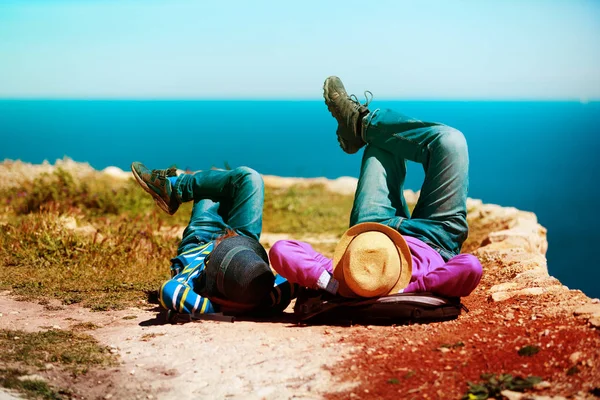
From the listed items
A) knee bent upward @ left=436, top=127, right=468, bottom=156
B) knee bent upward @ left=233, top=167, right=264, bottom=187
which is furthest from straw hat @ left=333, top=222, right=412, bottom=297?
knee bent upward @ left=233, top=167, right=264, bottom=187

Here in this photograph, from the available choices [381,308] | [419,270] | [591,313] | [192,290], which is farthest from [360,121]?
[591,313]

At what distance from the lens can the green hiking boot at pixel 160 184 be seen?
6.56 metres

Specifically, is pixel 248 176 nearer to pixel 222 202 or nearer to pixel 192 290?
pixel 222 202

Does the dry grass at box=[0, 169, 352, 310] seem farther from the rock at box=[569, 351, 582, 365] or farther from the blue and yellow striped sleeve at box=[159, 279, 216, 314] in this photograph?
the rock at box=[569, 351, 582, 365]

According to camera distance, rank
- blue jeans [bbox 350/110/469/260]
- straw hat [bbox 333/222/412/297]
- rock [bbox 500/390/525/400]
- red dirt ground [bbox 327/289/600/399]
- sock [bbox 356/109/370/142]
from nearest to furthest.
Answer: rock [bbox 500/390/525/400] → red dirt ground [bbox 327/289/600/399] → straw hat [bbox 333/222/412/297] → blue jeans [bbox 350/110/469/260] → sock [bbox 356/109/370/142]

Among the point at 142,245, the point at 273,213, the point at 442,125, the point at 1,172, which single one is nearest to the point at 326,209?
the point at 273,213

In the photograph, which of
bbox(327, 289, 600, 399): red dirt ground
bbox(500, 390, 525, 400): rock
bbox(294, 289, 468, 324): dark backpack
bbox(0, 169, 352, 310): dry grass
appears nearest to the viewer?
bbox(500, 390, 525, 400): rock

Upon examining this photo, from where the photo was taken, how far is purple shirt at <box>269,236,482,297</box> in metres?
4.98

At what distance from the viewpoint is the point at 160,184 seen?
659 centimetres

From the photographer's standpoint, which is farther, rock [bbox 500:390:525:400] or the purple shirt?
the purple shirt

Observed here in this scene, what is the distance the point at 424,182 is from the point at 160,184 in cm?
236

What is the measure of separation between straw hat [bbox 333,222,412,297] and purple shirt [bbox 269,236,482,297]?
0.41 feet

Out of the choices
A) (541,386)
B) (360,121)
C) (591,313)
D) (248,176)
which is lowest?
(541,386)

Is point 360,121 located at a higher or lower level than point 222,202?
higher
